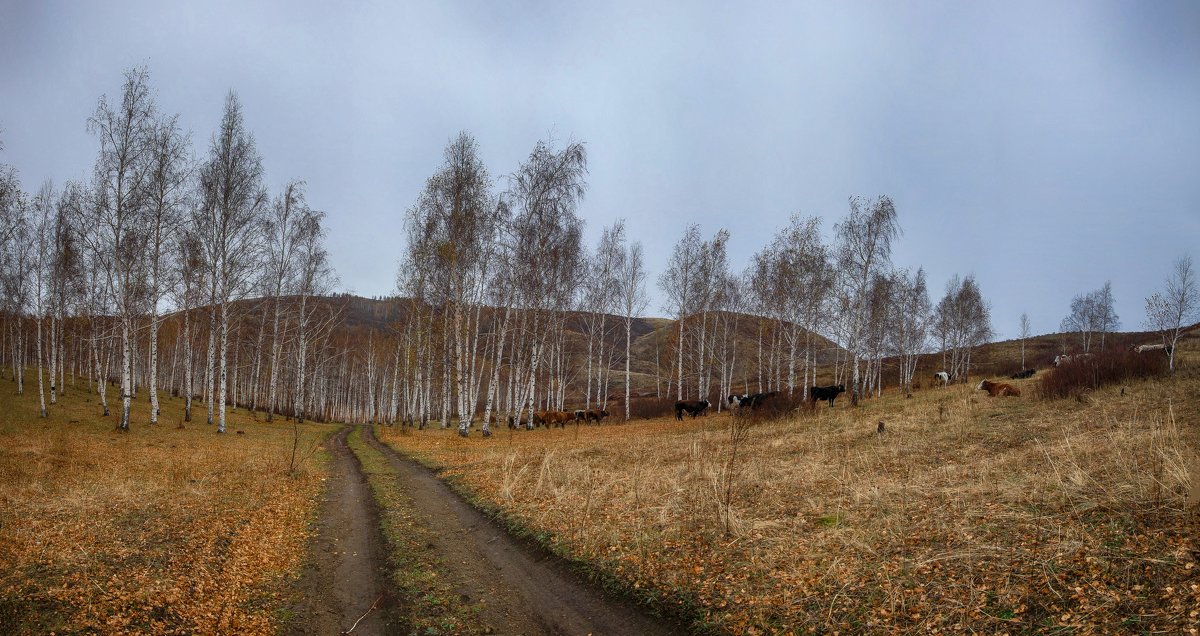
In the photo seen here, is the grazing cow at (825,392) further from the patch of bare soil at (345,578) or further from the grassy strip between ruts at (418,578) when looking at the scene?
the patch of bare soil at (345,578)

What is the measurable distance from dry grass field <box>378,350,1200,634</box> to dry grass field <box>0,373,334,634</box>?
384 centimetres

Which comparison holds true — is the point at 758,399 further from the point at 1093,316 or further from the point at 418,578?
the point at 1093,316

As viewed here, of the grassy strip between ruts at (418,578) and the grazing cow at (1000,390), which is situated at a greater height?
the grazing cow at (1000,390)

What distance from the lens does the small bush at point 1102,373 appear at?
1631 centimetres

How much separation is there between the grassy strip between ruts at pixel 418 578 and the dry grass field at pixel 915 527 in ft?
5.43

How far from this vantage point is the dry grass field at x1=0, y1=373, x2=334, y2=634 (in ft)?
17.0

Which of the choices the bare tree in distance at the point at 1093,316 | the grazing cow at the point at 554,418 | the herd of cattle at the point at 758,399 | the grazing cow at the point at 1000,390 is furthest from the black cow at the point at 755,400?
the bare tree in distance at the point at 1093,316

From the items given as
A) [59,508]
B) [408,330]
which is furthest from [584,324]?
[59,508]

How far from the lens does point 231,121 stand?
82.1 ft

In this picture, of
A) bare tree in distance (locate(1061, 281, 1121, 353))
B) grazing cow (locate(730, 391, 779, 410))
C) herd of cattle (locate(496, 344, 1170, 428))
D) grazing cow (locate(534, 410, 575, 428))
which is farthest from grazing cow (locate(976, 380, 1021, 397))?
bare tree in distance (locate(1061, 281, 1121, 353))

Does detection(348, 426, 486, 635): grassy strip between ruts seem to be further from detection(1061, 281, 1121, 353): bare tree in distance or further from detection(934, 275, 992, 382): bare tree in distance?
detection(1061, 281, 1121, 353): bare tree in distance

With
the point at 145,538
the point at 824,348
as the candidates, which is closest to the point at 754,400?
the point at 824,348

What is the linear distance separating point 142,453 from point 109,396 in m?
27.3

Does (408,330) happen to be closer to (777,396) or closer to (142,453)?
(142,453)
